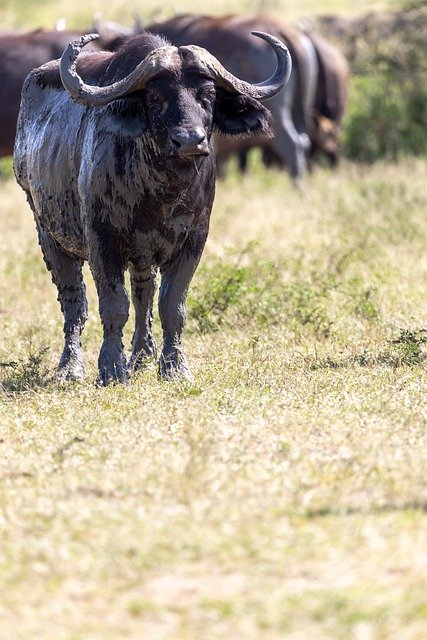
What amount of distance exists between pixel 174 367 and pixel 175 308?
343mm

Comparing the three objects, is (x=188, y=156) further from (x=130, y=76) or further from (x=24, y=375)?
(x=24, y=375)

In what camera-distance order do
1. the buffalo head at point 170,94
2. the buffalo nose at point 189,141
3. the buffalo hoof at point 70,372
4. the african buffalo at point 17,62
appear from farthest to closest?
the african buffalo at point 17,62 < the buffalo hoof at point 70,372 < the buffalo head at point 170,94 < the buffalo nose at point 189,141

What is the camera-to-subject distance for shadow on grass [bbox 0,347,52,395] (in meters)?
7.25

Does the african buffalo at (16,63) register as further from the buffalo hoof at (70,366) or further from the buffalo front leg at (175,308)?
the buffalo front leg at (175,308)

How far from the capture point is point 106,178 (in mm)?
7094

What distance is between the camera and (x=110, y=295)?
24.0 ft

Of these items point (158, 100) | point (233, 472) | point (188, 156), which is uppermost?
point (158, 100)

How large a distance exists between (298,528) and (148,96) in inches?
117

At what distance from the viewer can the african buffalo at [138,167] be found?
6.82 meters

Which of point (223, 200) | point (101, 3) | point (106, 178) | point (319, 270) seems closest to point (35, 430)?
point (106, 178)

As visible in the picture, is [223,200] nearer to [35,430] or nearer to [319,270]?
[319,270]

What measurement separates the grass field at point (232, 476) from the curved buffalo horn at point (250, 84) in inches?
57.1

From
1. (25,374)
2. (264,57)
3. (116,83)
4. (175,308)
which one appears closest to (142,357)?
(175,308)

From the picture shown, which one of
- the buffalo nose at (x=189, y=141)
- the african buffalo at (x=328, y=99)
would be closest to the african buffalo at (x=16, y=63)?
the african buffalo at (x=328, y=99)
